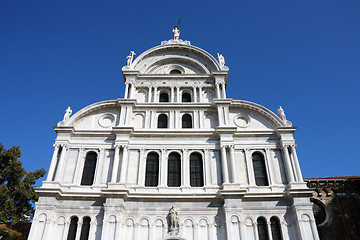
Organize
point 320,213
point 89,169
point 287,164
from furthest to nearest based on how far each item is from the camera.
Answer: point 320,213 < point 89,169 < point 287,164

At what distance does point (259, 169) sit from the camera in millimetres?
19531

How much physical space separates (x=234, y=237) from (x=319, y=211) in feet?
33.9

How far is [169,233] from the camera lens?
1664 cm

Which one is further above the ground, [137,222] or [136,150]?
[136,150]

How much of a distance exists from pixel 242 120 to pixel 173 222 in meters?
9.72

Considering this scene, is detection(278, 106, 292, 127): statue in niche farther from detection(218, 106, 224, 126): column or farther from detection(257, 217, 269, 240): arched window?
detection(257, 217, 269, 240): arched window

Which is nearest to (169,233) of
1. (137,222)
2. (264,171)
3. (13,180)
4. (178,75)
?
(137,222)

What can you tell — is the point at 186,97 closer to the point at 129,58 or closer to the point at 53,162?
the point at 129,58

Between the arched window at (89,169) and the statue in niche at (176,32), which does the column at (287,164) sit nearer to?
the arched window at (89,169)

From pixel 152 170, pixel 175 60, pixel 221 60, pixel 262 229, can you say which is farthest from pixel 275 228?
pixel 175 60

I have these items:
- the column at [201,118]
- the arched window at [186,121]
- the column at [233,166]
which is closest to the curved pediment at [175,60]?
the column at [201,118]

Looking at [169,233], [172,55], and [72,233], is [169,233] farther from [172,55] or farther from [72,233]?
[172,55]

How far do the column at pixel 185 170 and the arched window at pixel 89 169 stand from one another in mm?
6296

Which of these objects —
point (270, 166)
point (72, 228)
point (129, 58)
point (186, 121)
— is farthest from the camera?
point (129, 58)
